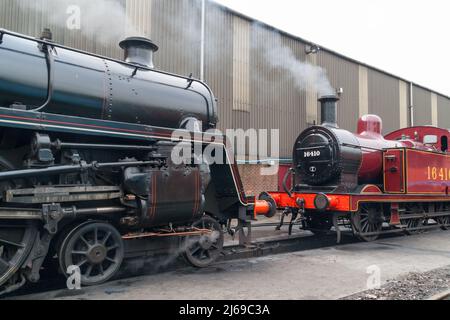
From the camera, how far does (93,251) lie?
4.50 metres

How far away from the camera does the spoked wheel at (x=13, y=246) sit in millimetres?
Answer: 3939

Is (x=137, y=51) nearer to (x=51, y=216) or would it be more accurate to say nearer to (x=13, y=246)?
(x=51, y=216)

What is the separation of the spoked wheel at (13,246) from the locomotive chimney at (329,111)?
23.4ft

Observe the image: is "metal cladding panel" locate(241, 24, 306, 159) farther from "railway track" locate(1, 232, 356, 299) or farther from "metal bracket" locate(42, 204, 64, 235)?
"metal bracket" locate(42, 204, 64, 235)

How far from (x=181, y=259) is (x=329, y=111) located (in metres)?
5.40

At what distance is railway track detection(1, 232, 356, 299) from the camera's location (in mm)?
4902

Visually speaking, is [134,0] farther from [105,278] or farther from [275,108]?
[105,278]

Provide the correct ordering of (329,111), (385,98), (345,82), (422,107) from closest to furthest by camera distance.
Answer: (329,111) < (345,82) < (385,98) < (422,107)

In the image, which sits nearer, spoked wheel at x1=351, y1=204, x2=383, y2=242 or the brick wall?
spoked wheel at x1=351, y1=204, x2=383, y2=242

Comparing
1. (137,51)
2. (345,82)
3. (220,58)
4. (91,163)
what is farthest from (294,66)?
(91,163)

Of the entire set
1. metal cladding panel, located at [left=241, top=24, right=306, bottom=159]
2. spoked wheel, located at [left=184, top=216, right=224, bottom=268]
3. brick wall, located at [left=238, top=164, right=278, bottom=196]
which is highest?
metal cladding panel, located at [left=241, top=24, right=306, bottom=159]

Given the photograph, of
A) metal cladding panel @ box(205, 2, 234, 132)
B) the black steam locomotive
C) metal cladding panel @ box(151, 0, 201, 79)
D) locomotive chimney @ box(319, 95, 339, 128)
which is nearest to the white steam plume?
metal cladding panel @ box(205, 2, 234, 132)

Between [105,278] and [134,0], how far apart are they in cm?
870
